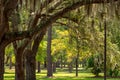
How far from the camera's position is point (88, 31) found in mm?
16250

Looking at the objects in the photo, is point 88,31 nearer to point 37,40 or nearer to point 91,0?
point 37,40

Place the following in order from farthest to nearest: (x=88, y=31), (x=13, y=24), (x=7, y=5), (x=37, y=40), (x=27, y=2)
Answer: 1. (x=37, y=40)
2. (x=88, y=31)
3. (x=13, y=24)
4. (x=7, y=5)
5. (x=27, y=2)

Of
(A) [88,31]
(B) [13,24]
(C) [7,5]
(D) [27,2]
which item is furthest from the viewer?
(A) [88,31]

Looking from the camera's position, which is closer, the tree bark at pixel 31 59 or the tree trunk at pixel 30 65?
the tree bark at pixel 31 59

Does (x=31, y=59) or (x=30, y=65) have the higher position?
(x=31, y=59)

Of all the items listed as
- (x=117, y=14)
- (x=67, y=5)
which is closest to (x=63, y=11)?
(x=67, y=5)

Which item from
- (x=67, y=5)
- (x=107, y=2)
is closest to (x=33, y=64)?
(x=67, y=5)

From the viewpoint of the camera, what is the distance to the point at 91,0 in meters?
11.3

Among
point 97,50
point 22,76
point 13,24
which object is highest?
point 13,24

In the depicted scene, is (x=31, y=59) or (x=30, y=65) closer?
(x=31, y=59)

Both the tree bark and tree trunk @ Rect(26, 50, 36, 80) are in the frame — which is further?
tree trunk @ Rect(26, 50, 36, 80)

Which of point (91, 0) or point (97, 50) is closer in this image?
point (91, 0)

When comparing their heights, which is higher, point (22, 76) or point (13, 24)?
point (13, 24)

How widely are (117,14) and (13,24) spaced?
4.25m
